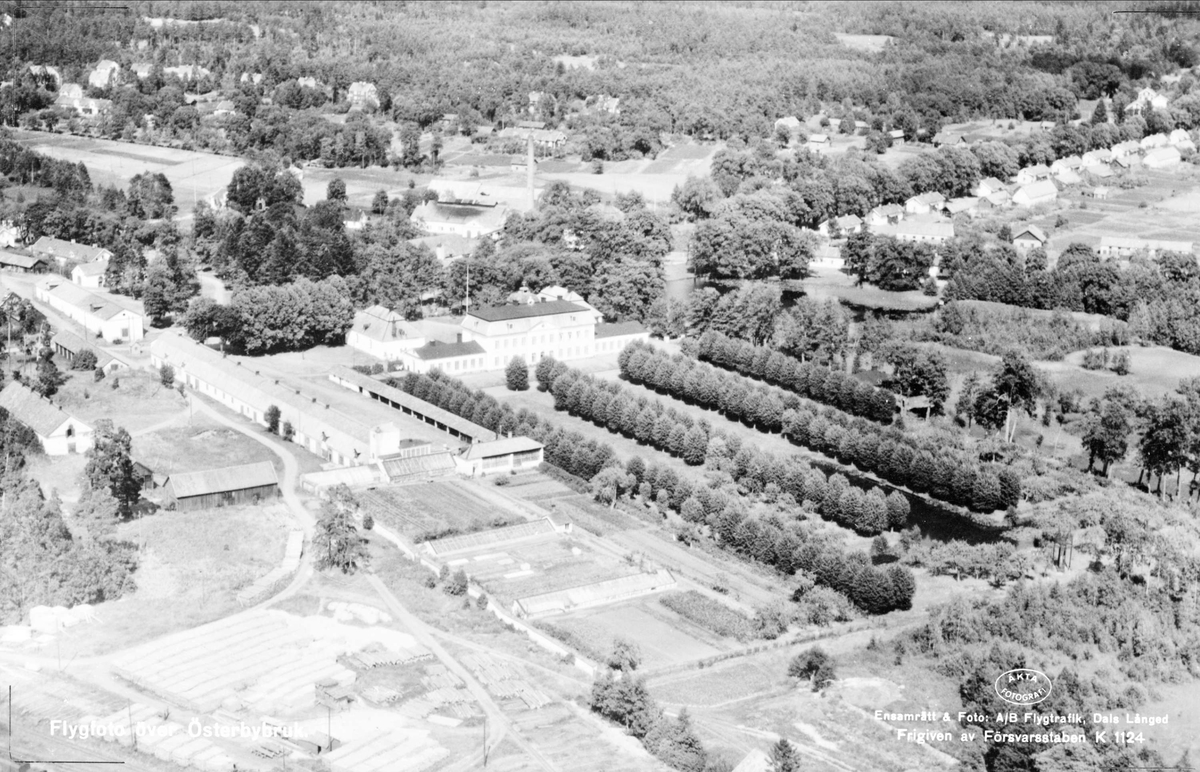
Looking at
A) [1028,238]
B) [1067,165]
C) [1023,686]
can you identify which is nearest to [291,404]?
[1023,686]

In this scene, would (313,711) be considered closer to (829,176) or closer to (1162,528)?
(1162,528)

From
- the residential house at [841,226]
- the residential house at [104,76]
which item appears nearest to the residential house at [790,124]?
the residential house at [841,226]

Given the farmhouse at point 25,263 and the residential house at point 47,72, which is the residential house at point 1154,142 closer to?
the farmhouse at point 25,263

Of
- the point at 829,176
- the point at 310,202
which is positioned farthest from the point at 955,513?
the point at 310,202

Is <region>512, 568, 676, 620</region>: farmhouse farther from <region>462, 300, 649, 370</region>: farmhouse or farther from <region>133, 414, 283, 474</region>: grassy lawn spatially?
<region>462, 300, 649, 370</region>: farmhouse

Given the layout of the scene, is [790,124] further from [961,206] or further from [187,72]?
[187,72]

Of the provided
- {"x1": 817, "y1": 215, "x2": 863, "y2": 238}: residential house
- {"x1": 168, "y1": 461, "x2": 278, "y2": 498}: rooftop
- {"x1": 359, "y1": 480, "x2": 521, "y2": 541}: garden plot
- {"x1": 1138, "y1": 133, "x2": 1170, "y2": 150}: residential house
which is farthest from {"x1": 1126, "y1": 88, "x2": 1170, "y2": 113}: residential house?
{"x1": 168, "y1": 461, "x2": 278, "y2": 498}: rooftop
